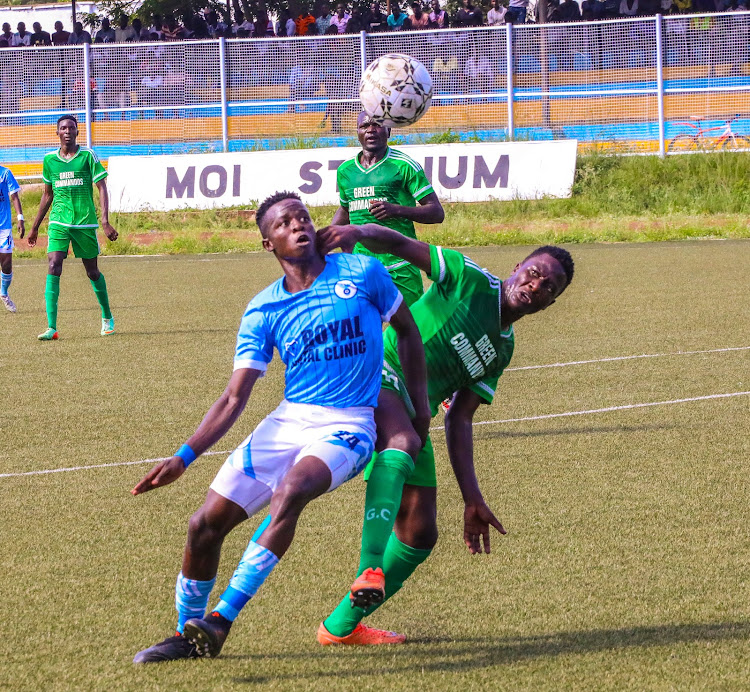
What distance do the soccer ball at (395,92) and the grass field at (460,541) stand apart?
7.53 ft

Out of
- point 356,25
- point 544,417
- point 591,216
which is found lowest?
point 544,417

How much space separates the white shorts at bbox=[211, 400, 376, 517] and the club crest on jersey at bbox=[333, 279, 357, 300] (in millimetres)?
401

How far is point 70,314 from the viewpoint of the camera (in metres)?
14.9

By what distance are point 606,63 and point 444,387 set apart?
65.9ft

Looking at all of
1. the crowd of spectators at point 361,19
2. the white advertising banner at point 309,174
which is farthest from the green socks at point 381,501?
the crowd of spectators at point 361,19

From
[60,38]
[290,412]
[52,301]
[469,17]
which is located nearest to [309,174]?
[469,17]

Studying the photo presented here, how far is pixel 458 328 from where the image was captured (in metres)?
4.67

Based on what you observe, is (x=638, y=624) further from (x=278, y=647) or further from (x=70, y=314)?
(x=70, y=314)

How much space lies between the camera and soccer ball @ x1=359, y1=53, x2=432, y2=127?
9.27 m

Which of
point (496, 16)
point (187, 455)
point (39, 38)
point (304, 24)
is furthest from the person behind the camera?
point (39, 38)

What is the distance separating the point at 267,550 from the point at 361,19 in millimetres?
26908

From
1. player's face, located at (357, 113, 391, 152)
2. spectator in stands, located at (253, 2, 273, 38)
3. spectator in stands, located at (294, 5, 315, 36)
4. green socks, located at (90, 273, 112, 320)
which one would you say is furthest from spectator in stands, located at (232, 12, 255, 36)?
player's face, located at (357, 113, 391, 152)

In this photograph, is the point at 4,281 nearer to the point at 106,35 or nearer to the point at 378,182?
the point at 378,182

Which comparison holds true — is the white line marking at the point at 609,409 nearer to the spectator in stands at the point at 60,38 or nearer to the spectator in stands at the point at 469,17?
the spectator in stands at the point at 469,17
